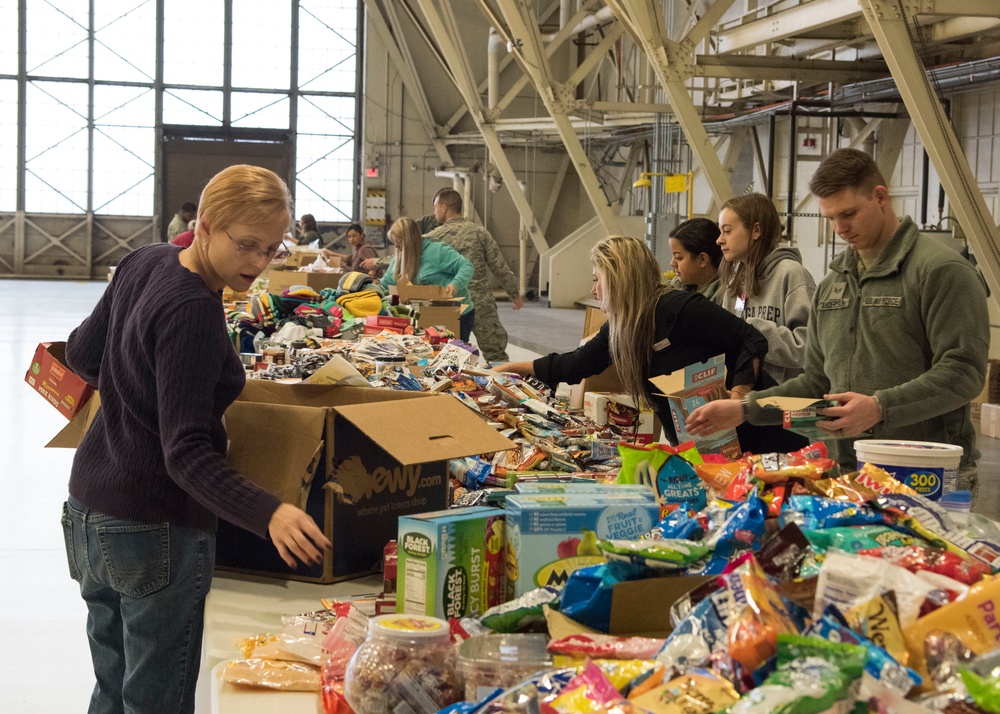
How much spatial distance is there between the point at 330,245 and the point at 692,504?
2071 centimetres

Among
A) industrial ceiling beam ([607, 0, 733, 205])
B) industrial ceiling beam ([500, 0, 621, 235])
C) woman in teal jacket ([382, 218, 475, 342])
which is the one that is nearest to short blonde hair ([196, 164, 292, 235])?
woman in teal jacket ([382, 218, 475, 342])

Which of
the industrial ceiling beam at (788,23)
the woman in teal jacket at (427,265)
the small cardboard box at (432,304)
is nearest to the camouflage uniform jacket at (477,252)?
the woman in teal jacket at (427,265)

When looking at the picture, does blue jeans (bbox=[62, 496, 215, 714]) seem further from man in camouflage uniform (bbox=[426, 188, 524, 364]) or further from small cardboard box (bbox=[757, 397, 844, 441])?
man in camouflage uniform (bbox=[426, 188, 524, 364])

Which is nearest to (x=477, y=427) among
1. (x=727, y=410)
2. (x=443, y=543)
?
(x=727, y=410)

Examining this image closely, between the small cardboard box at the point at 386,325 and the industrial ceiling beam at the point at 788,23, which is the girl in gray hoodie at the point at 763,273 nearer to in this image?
the small cardboard box at the point at 386,325

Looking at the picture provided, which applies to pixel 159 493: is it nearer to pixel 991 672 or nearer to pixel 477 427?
pixel 477 427

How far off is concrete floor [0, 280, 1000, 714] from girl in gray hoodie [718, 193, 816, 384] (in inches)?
82.0

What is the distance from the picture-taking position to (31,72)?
21.5 m

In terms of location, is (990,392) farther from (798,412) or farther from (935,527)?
(935,527)

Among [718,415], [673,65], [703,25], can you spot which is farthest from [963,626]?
[703,25]

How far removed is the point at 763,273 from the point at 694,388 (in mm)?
1361

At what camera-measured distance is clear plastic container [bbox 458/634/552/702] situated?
52.7 inches

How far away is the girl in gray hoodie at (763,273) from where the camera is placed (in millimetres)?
3721

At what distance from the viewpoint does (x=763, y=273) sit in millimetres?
3844
